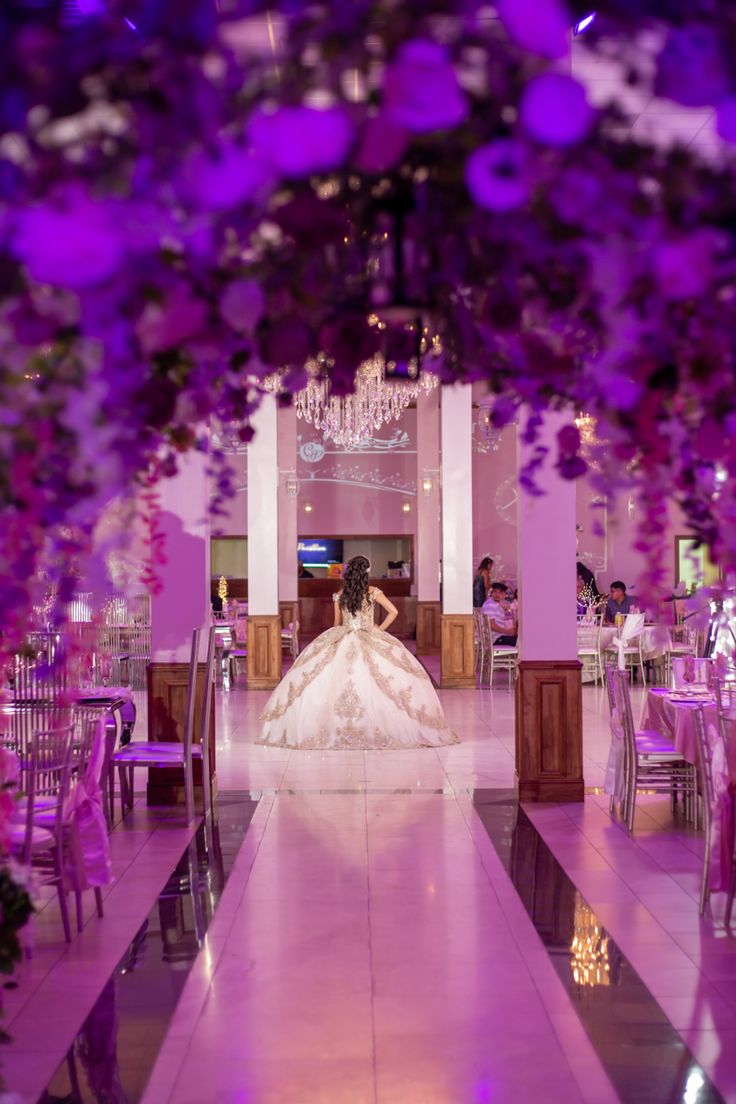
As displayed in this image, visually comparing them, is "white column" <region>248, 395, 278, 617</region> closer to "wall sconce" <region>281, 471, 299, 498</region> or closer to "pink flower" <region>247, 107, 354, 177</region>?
"wall sconce" <region>281, 471, 299, 498</region>

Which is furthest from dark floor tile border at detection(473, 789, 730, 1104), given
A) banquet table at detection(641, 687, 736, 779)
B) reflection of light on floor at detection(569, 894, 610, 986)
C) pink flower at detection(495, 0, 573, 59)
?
pink flower at detection(495, 0, 573, 59)

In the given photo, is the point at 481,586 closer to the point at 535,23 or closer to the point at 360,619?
the point at 360,619

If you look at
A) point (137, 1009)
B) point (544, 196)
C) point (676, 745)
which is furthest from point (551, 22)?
point (676, 745)

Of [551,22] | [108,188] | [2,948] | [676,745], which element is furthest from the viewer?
[676,745]

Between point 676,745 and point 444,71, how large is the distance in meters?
5.56

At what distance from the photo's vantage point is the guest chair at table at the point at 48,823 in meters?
4.55

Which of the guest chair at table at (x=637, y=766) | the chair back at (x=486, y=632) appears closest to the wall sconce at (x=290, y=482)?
the chair back at (x=486, y=632)

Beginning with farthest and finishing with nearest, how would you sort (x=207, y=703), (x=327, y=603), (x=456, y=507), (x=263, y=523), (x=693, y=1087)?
(x=327, y=603) → (x=263, y=523) → (x=456, y=507) → (x=207, y=703) → (x=693, y=1087)

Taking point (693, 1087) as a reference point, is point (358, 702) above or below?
above

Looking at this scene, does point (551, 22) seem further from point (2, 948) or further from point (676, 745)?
point (676, 745)

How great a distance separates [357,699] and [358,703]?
4cm

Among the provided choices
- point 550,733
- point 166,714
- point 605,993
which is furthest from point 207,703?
point 605,993

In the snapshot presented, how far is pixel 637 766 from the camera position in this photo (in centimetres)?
652

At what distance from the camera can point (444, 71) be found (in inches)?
54.7
